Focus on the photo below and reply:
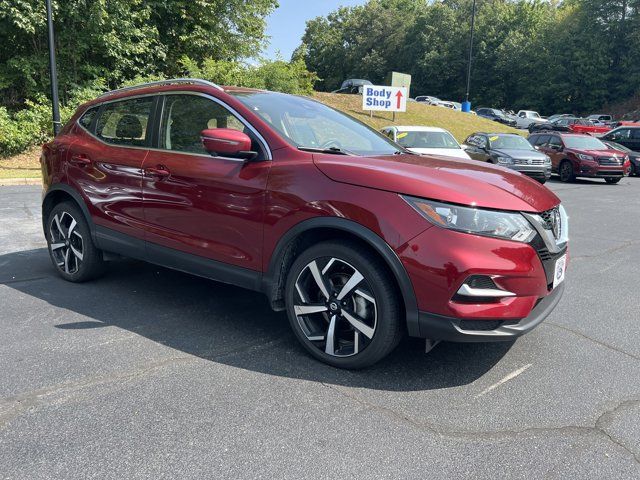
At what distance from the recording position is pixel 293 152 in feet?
11.3

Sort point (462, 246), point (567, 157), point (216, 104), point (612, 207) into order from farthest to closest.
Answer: point (567, 157) → point (612, 207) → point (216, 104) → point (462, 246)

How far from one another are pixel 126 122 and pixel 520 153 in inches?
517

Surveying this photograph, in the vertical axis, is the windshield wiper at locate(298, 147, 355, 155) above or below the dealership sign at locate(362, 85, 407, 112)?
below

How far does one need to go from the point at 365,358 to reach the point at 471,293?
744 mm

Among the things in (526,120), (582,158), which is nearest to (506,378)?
(582,158)

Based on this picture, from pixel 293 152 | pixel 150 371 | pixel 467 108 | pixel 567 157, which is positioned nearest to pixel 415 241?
pixel 293 152

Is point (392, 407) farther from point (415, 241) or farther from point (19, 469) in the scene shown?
point (19, 469)

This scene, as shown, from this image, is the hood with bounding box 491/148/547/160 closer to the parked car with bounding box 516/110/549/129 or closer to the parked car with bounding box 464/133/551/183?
the parked car with bounding box 464/133/551/183

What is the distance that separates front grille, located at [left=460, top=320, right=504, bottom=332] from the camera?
2.90 meters

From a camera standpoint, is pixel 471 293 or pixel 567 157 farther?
pixel 567 157

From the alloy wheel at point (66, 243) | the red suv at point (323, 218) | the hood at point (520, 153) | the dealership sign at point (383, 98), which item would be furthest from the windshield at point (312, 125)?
the dealership sign at point (383, 98)

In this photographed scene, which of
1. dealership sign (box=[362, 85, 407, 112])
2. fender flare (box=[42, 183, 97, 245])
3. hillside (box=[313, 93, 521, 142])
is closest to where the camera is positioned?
fender flare (box=[42, 183, 97, 245])

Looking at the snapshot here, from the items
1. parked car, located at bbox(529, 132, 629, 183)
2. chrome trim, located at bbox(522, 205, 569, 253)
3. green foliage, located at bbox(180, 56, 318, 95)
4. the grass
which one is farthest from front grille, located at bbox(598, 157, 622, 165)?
chrome trim, located at bbox(522, 205, 569, 253)

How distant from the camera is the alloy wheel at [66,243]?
486 cm
